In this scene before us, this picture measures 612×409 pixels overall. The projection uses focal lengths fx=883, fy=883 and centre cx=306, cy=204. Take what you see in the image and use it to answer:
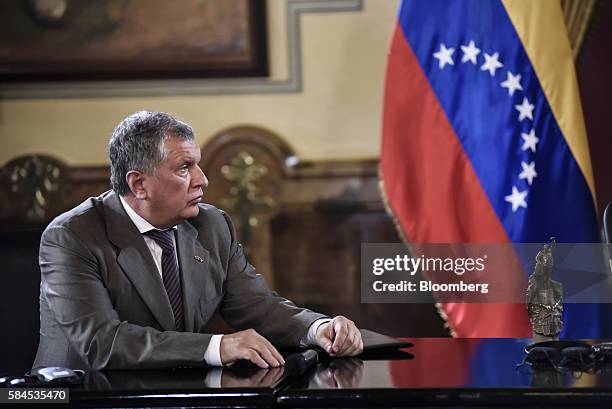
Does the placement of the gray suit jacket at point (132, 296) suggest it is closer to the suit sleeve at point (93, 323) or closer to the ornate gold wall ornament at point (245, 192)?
the suit sleeve at point (93, 323)

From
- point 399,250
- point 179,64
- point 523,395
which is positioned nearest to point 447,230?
point 399,250

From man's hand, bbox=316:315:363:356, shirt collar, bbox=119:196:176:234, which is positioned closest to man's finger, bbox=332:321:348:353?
man's hand, bbox=316:315:363:356

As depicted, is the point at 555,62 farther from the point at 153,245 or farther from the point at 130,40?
the point at 130,40

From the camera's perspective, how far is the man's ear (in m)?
2.34

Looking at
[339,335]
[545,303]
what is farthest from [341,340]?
[545,303]

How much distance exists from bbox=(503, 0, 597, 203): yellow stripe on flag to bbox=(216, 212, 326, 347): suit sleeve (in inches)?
63.8

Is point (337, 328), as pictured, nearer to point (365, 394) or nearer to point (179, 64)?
point (365, 394)

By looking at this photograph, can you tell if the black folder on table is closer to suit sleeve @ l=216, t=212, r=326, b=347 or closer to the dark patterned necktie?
suit sleeve @ l=216, t=212, r=326, b=347

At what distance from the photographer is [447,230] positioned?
3.66 meters

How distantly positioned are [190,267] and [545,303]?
0.93 metres

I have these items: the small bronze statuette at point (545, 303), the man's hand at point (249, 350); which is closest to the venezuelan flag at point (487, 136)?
the small bronze statuette at point (545, 303)

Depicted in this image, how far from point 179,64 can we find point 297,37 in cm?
63

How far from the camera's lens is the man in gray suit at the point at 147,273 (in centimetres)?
213

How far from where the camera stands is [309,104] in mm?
4547
